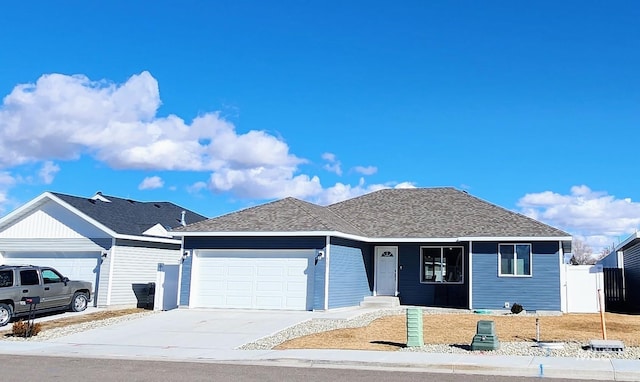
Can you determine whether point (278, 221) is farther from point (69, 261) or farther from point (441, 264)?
point (69, 261)

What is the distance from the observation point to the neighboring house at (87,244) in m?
27.1

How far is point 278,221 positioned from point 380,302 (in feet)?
18.4

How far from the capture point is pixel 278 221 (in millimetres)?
25484

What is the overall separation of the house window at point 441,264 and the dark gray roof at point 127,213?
41.1 ft

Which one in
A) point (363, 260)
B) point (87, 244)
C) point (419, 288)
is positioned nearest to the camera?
point (87, 244)

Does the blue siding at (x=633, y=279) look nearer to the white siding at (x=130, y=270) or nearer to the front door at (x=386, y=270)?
the front door at (x=386, y=270)

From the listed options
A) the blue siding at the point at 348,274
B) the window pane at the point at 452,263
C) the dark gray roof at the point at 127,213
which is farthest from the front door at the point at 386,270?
the dark gray roof at the point at 127,213

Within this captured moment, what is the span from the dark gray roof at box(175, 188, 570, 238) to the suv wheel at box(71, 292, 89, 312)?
451cm

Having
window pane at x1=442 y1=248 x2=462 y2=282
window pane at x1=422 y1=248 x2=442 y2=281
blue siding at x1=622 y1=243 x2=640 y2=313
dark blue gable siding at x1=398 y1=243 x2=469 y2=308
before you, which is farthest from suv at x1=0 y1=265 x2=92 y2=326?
blue siding at x1=622 y1=243 x2=640 y2=313

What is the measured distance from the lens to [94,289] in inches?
1062

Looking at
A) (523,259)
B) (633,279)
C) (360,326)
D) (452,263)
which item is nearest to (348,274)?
(452,263)

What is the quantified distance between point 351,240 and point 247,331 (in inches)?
323

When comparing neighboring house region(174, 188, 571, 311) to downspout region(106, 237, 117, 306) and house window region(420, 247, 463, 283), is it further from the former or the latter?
downspout region(106, 237, 117, 306)

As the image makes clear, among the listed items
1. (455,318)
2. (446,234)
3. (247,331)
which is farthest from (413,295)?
(247,331)
